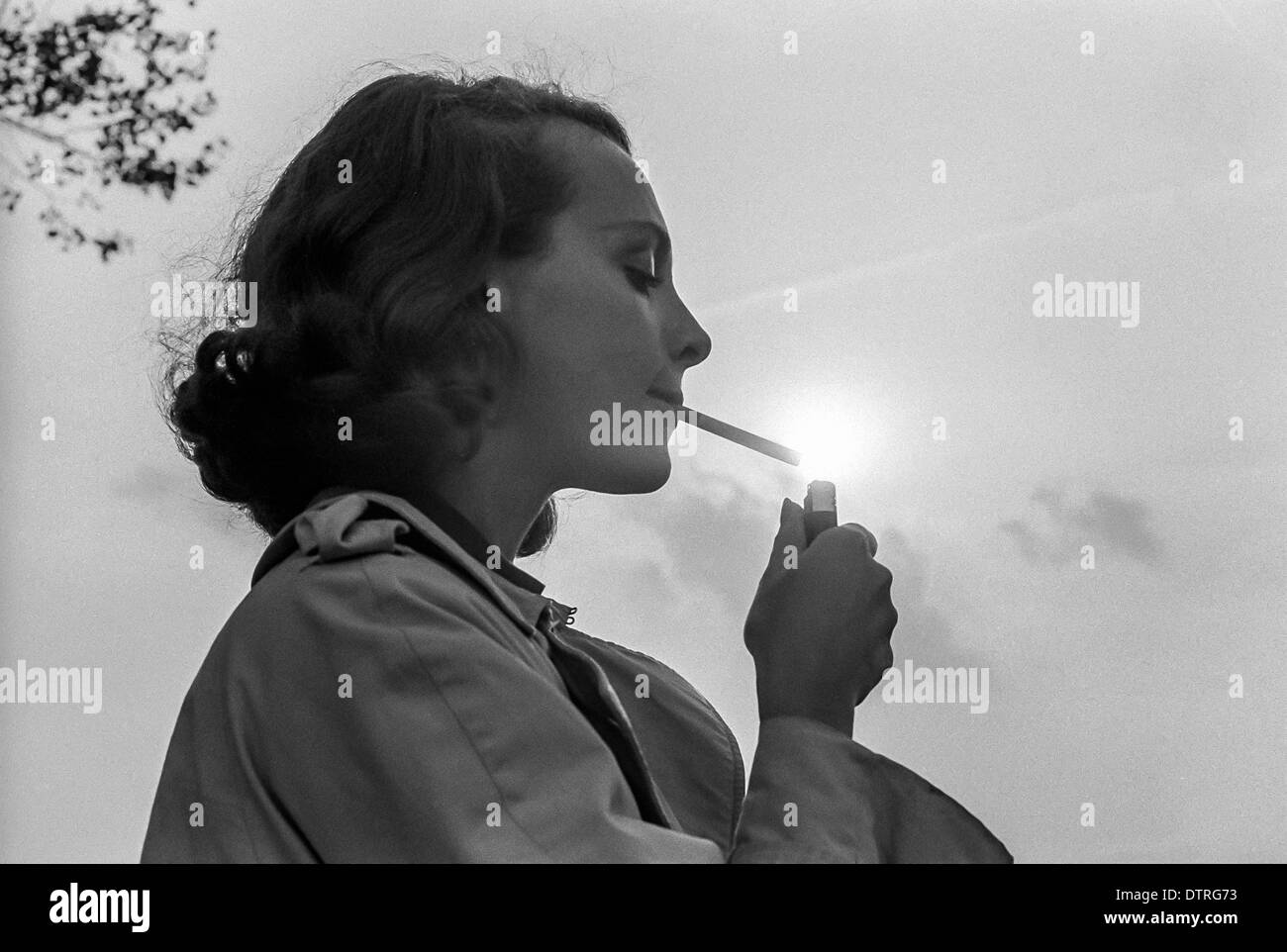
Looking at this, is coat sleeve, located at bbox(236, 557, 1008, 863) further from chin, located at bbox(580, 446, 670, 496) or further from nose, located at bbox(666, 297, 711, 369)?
nose, located at bbox(666, 297, 711, 369)

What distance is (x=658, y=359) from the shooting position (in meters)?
1.47

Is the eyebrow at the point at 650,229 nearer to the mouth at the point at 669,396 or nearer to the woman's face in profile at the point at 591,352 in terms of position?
the woman's face in profile at the point at 591,352

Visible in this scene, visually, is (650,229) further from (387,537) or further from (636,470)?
(387,537)

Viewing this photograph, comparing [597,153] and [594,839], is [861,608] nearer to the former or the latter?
[594,839]

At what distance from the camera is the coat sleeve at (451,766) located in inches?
45.0

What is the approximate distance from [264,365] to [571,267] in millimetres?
291

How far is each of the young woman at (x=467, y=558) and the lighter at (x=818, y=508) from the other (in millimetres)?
14

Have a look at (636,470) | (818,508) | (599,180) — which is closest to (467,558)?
(636,470)

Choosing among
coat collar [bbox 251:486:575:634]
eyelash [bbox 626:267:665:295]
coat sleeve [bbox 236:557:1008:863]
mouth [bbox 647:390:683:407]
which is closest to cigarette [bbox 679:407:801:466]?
Result: mouth [bbox 647:390:683:407]

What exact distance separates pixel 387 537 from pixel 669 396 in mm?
320

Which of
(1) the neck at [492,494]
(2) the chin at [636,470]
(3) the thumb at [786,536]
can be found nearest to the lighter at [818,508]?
(3) the thumb at [786,536]

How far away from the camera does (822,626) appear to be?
1354 millimetres

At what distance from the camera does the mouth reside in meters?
1.47
